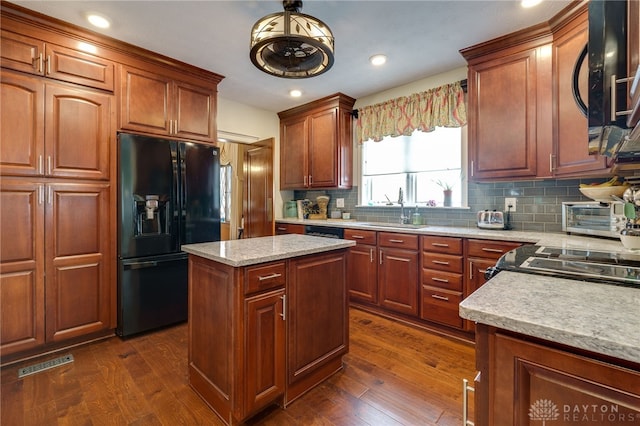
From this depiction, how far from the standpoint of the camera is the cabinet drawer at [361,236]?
118 inches

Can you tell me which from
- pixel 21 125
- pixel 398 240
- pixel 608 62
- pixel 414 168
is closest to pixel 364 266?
pixel 398 240

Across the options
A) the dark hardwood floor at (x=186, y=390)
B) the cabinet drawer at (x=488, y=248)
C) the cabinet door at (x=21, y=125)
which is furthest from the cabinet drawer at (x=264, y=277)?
the cabinet door at (x=21, y=125)

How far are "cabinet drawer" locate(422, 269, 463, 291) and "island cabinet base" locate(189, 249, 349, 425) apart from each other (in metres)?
1.10

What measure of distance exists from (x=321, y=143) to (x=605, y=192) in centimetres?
284

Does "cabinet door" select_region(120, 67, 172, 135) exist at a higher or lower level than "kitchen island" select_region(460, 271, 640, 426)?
higher

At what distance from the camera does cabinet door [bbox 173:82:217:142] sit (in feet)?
9.39

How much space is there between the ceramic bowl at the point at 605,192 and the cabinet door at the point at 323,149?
2.43 meters

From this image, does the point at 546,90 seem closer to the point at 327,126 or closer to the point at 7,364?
the point at 327,126

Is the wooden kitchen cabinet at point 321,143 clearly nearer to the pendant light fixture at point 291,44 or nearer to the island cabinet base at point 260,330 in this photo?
the pendant light fixture at point 291,44

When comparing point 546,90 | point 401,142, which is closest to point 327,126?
point 401,142

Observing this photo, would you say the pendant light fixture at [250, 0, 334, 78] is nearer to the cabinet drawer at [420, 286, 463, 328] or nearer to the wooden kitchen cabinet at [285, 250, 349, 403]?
the wooden kitchen cabinet at [285, 250, 349, 403]

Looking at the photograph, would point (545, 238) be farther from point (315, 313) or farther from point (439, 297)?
point (315, 313)

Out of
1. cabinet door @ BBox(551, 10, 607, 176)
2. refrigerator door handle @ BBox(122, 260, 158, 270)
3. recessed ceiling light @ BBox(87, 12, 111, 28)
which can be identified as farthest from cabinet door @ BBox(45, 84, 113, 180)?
cabinet door @ BBox(551, 10, 607, 176)

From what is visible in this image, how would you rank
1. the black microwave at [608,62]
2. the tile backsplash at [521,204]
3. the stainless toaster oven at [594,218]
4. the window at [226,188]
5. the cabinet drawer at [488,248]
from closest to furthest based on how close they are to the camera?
the black microwave at [608,62] < the stainless toaster oven at [594,218] < the cabinet drawer at [488,248] < the tile backsplash at [521,204] < the window at [226,188]
